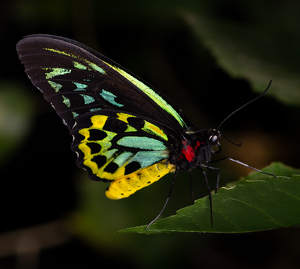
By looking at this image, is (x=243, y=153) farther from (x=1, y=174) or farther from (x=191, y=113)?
(x=1, y=174)

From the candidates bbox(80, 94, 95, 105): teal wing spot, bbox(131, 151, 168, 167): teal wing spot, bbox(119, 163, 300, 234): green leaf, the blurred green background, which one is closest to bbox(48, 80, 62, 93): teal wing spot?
bbox(80, 94, 95, 105): teal wing spot

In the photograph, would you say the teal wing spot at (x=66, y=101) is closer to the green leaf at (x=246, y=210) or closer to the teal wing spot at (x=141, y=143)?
the teal wing spot at (x=141, y=143)

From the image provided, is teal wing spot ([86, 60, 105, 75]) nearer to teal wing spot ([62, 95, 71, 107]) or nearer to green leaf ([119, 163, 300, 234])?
teal wing spot ([62, 95, 71, 107])

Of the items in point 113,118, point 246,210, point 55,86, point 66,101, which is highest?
point 55,86

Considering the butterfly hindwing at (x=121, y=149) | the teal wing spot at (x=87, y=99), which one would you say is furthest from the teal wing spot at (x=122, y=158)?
the teal wing spot at (x=87, y=99)

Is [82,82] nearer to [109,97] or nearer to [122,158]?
[109,97]

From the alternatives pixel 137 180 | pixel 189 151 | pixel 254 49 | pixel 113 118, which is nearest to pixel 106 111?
pixel 113 118
